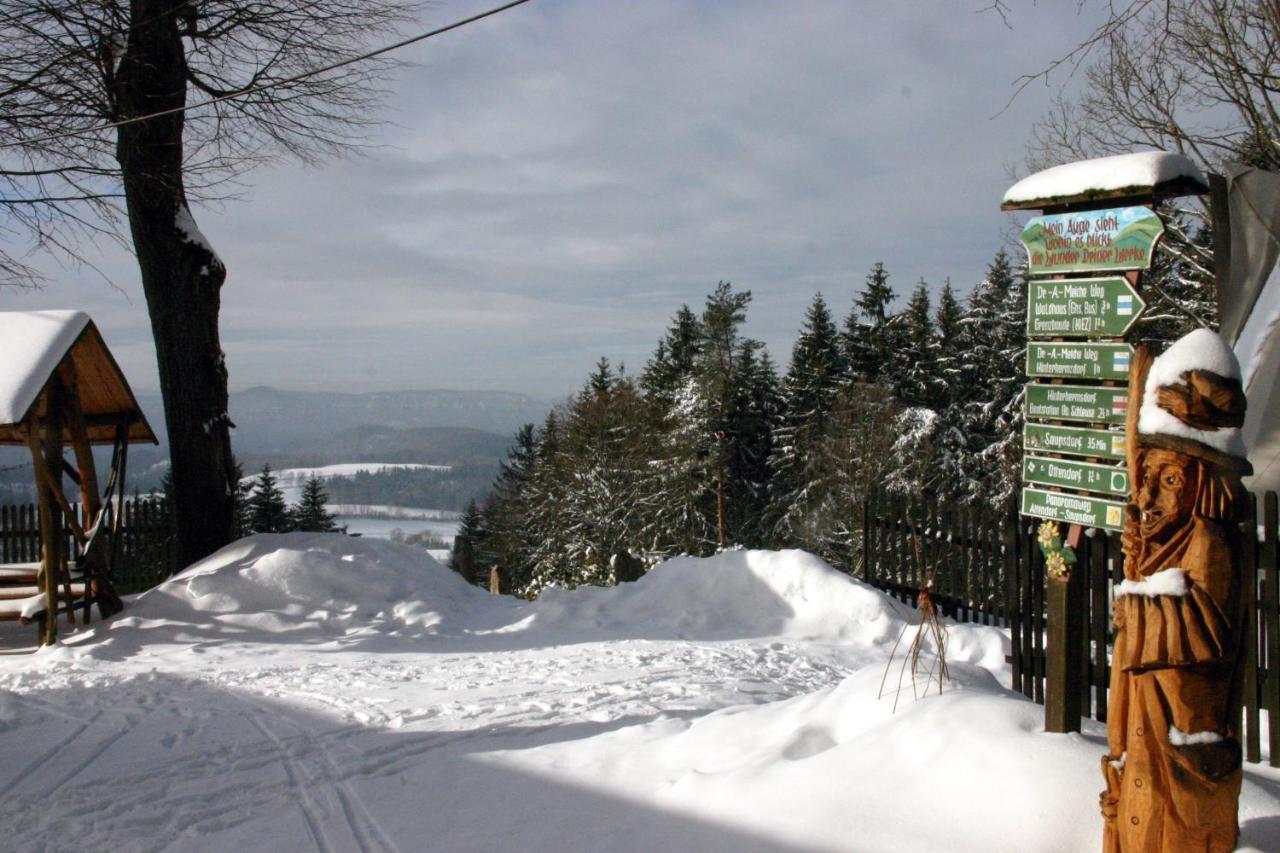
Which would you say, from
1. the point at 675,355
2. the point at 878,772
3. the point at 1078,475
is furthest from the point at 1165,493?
the point at 675,355

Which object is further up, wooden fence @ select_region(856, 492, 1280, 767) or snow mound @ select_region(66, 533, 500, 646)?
wooden fence @ select_region(856, 492, 1280, 767)

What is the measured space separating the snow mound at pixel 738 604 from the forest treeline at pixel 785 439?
60.3 feet

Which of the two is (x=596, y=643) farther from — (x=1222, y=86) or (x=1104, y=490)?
(x=1222, y=86)

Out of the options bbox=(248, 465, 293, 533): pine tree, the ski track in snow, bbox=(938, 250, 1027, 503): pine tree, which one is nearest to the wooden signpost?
the ski track in snow

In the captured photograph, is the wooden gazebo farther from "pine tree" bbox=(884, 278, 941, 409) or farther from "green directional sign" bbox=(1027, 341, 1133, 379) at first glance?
"pine tree" bbox=(884, 278, 941, 409)

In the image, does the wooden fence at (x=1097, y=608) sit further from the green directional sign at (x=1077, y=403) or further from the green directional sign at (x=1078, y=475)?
the green directional sign at (x=1077, y=403)

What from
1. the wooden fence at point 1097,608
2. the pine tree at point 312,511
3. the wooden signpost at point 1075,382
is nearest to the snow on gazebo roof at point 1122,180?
the wooden signpost at point 1075,382

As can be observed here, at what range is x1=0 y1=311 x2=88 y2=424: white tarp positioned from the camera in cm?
850

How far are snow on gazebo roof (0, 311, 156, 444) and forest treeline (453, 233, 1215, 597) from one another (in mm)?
18669

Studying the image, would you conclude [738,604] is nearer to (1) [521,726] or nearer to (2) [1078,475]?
(1) [521,726]

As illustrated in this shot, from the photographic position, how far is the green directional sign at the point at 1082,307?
→ 399 cm

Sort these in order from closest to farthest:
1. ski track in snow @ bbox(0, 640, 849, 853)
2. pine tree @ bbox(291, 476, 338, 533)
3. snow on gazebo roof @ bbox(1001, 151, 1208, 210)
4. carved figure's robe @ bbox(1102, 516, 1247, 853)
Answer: carved figure's robe @ bbox(1102, 516, 1247, 853) → snow on gazebo roof @ bbox(1001, 151, 1208, 210) → ski track in snow @ bbox(0, 640, 849, 853) → pine tree @ bbox(291, 476, 338, 533)

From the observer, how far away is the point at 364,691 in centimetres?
740

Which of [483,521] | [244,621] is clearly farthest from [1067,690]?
[483,521]
